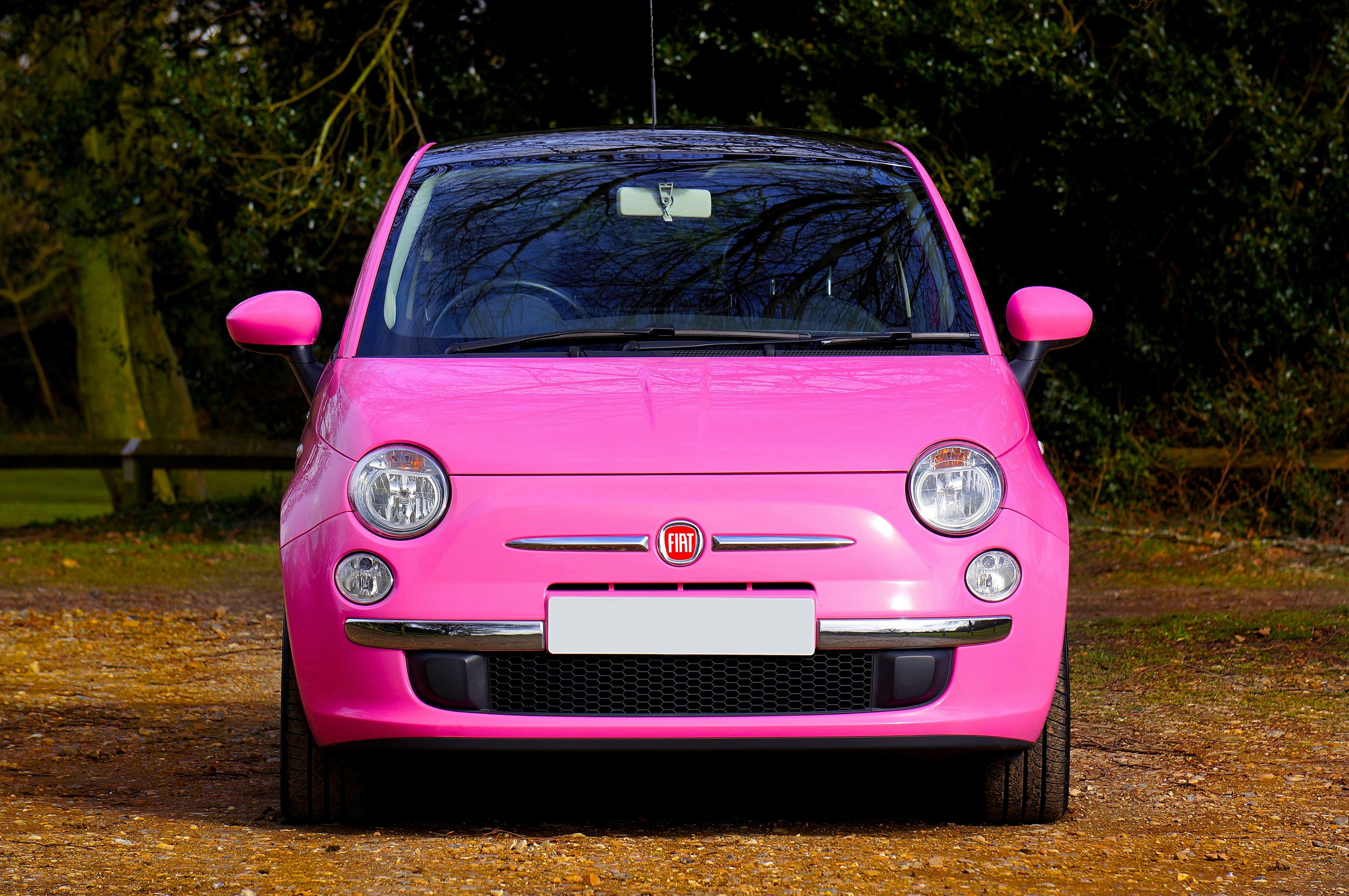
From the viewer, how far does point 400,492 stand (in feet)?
11.1

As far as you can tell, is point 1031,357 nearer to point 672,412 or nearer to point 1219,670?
point 672,412

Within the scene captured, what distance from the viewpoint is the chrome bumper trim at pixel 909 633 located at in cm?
331

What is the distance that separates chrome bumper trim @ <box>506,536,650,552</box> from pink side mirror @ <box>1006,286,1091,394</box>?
1.27 metres

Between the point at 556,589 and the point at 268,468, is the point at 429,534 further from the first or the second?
the point at 268,468

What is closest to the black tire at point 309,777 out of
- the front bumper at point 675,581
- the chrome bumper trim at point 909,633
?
the front bumper at point 675,581

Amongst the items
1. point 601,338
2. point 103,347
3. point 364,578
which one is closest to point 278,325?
point 601,338

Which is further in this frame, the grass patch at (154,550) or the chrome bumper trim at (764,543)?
the grass patch at (154,550)

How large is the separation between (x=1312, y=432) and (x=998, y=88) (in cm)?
293

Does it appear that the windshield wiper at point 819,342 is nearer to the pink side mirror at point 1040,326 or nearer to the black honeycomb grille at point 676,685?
the pink side mirror at point 1040,326

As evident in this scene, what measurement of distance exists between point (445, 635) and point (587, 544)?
0.36 meters

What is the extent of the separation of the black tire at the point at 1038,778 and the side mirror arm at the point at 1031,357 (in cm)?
74

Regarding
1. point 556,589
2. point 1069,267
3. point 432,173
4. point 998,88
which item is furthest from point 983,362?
point 1069,267

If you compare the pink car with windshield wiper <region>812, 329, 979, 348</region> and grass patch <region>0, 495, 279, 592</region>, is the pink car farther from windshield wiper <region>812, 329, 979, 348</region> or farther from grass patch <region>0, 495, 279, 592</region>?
grass patch <region>0, 495, 279, 592</region>

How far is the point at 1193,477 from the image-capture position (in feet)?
34.3
